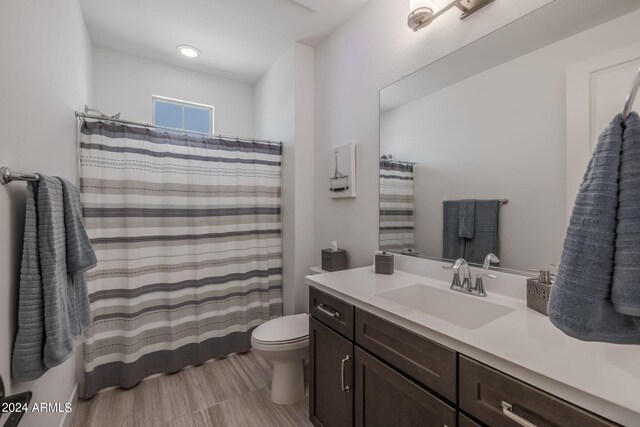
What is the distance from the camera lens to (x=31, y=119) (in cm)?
106

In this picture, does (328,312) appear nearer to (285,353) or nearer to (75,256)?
(285,353)

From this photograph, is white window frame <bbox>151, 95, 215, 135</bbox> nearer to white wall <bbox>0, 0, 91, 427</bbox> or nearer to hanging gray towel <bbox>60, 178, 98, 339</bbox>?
white wall <bbox>0, 0, 91, 427</bbox>

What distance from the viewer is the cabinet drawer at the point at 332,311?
1.23 meters

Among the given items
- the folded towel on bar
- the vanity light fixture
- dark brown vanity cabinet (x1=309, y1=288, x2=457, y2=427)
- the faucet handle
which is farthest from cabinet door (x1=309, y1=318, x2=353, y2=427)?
the vanity light fixture

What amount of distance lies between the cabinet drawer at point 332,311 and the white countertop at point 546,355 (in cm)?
16

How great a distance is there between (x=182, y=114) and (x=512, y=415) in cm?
329

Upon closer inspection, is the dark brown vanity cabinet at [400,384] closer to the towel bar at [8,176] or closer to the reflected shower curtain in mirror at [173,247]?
the reflected shower curtain in mirror at [173,247]

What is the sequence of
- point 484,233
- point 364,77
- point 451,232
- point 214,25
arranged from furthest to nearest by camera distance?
point 214,25 < point 364,77 < point 451,232 < point 484,233

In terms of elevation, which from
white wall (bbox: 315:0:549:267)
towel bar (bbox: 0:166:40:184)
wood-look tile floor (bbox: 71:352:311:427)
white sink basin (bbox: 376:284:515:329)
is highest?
white wall (bbox: 315:0:549:267)

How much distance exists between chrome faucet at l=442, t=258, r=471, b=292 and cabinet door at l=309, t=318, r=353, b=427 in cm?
56

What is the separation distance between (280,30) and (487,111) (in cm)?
171

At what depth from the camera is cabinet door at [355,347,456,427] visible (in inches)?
33.6

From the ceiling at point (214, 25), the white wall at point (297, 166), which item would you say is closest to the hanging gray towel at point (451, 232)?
the white wall at point (297, 166)

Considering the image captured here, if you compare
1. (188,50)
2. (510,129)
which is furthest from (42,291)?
(188,50)
